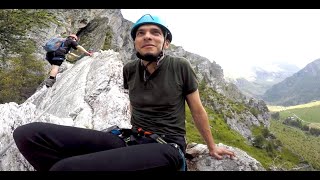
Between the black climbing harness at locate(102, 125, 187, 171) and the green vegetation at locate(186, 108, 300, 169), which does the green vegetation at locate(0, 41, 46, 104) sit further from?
the green vegetation at locate(186, 108, 300, 169)

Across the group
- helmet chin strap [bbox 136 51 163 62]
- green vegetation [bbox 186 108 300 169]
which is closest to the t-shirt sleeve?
helmet chin strap [bbox 136 51 163 62]

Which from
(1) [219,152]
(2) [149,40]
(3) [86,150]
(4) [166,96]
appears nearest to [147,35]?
(2) [149,40]

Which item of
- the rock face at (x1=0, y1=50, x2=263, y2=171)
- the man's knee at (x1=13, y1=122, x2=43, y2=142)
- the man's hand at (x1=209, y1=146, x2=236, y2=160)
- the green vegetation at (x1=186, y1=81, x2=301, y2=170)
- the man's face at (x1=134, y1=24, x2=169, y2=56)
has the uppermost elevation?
the man's face at (x1=134, y1=24, x2=169, y2=56)

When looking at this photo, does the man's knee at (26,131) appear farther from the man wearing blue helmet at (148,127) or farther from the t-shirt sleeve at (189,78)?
the t-shirt sleeve at (189,78)

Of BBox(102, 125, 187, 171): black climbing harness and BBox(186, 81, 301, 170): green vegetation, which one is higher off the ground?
BBox(102, 125, 187, 171): black climbing harness

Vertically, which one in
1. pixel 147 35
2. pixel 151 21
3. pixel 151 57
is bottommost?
pixel 151 57

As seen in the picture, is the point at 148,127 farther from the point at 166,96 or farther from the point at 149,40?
the point at 149,40
